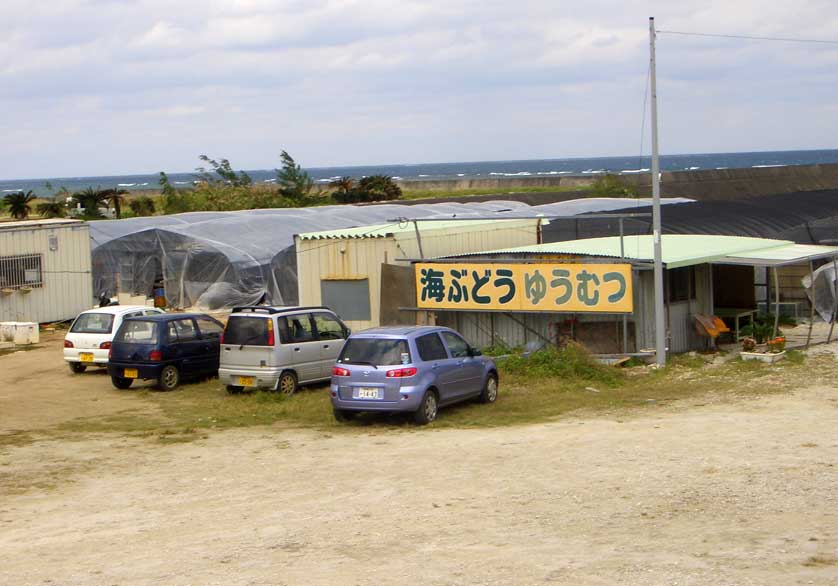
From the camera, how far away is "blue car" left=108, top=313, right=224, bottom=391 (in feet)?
66.5

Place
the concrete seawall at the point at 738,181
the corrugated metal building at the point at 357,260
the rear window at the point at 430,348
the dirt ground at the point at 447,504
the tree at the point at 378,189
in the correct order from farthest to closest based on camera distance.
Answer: the concrete seawall at the point at 738,181 < the tree at the point at 378,189 < the corrugated metal building at the point at 357,260 < the rear window at the point at 430,348 < the dirt ground at the point at 447,504

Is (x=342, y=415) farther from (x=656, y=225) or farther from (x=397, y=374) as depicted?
(x=656, y=225)

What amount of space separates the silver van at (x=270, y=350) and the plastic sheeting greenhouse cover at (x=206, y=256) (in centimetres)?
1200

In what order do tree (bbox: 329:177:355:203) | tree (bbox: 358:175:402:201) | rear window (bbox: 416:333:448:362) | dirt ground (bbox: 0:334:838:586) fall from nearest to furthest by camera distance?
dirt ground (bbox: 0:334:838:586)
rear window (bbox: 416:333:448:362)
tree (bbox: 329:177:355:203)
tree (bbox: 358:175:402:201)

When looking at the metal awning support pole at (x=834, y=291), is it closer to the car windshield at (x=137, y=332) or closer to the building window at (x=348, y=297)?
the building window at (x=348, y=297)

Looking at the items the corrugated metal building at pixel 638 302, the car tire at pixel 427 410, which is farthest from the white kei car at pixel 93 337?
the car tire at pixel 427 410

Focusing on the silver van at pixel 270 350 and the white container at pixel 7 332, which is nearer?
the silver van at pixel 270 350

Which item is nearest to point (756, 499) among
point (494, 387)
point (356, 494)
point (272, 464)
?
point (356, 494)

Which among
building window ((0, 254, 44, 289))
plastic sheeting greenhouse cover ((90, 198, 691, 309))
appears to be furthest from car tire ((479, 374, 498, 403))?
building window ((0, 254, 44, 289))

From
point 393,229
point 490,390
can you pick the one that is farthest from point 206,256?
point 490,390

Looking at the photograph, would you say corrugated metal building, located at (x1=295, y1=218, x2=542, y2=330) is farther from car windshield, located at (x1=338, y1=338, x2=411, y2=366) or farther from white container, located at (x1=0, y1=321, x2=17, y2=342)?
white container, located at (x1=0, y1=321, x2=17, y2=342)

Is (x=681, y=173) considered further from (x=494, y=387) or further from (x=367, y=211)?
(x=494, y=387)

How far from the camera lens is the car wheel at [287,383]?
18984 mm

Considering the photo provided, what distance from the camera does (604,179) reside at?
61.2 m
